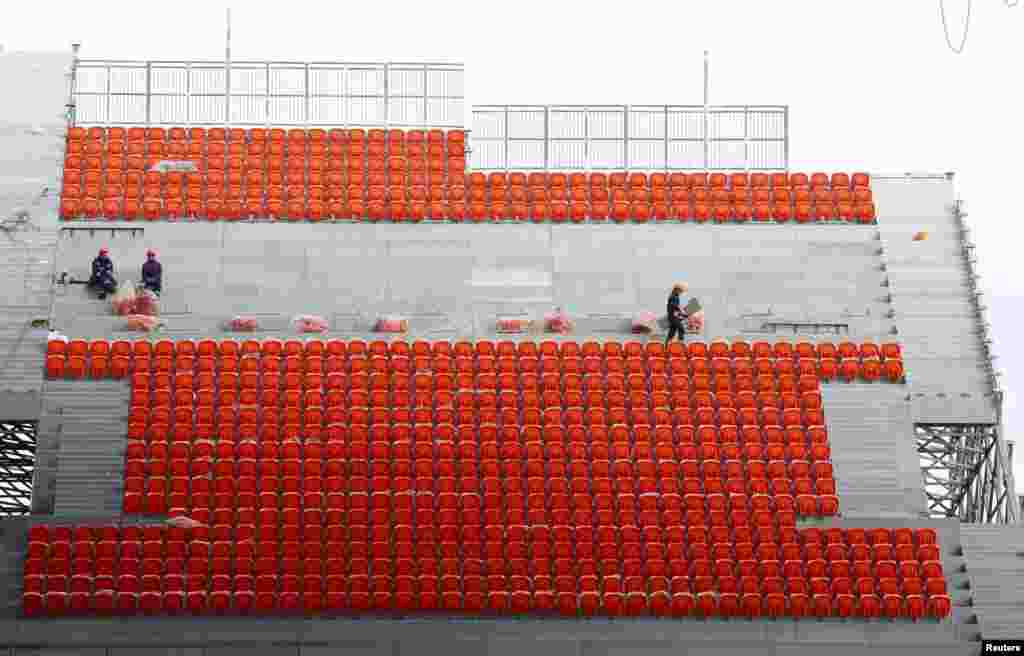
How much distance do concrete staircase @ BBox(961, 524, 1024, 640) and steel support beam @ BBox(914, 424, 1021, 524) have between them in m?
2.65

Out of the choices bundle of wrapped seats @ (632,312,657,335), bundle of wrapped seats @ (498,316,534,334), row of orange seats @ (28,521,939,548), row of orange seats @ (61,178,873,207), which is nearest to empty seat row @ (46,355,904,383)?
bundle of wrapped seats @ (632,312,657,335)

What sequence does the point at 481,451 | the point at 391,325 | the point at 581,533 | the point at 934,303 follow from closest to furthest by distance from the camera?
the point at 581,533
the point at 481,451
the point at 391,325
the point at 934,303

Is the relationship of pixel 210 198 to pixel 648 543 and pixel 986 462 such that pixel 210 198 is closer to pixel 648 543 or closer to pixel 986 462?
pixel 648 543

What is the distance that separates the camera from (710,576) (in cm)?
3359

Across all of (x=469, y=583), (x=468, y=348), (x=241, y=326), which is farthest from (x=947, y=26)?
(x=469, y=583)

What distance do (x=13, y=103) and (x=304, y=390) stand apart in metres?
11.9

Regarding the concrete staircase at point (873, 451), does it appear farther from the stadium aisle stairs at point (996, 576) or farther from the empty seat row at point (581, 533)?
the stadium aisle stairs at point (996, 576)

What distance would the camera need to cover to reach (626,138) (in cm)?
4425

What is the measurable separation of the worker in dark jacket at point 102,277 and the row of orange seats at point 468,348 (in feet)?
5.46

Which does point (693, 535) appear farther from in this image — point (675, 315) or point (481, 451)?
point (675, 315)

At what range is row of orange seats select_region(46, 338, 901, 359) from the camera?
38000 mm

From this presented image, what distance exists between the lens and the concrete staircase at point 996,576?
111ft

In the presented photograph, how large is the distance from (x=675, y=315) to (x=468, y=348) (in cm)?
441

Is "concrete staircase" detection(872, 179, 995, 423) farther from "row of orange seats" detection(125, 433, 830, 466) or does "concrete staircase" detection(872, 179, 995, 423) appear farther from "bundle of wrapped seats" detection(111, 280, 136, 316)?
"bundle of wrapped seats" detection(111, 280, 136, 316)
